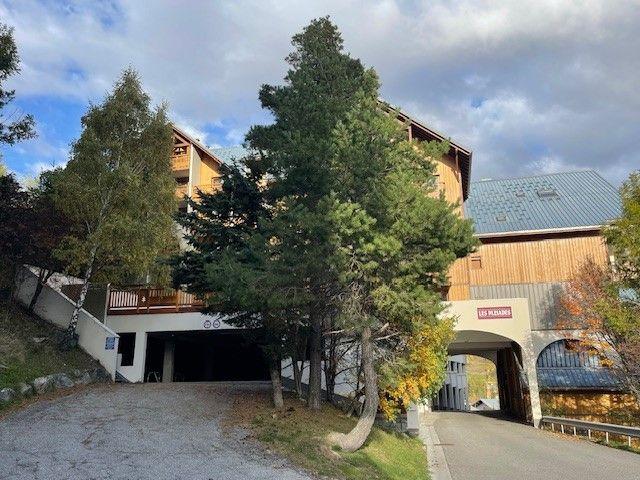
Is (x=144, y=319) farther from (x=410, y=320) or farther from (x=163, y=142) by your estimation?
(x=410, y=320)

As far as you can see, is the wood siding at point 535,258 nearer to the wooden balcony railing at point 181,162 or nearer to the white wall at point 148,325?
the white wall at point 148,325

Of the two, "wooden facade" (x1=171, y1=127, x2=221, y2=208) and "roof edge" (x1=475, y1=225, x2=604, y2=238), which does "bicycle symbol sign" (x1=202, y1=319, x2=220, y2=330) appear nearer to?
"wooden facade" (x1=171, y1=127, x2=221, y2=208)

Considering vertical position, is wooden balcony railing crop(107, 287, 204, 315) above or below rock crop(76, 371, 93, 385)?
above

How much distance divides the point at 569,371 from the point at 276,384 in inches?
612

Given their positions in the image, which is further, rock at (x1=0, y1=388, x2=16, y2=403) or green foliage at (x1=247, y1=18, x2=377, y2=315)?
rock at (x1=0, y1=388, x2=16, y2=403)

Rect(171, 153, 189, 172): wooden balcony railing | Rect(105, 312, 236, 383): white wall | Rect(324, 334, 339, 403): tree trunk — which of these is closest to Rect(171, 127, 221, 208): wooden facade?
Rect(171, 153, 189, 172): wooden balcony railing

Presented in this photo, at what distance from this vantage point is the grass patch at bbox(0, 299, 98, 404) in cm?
1499

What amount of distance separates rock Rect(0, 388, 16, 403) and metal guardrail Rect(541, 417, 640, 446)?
662 inches

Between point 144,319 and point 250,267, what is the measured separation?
12208 millimetres

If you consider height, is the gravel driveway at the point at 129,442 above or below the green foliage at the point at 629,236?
below

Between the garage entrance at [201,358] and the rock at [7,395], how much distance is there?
10029 millimetres

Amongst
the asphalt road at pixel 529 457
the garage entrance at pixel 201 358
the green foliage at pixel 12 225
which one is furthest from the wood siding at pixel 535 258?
the green foliage at pixel 12 225

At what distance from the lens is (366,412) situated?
12.1 meters

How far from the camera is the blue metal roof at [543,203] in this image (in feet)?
94.3
